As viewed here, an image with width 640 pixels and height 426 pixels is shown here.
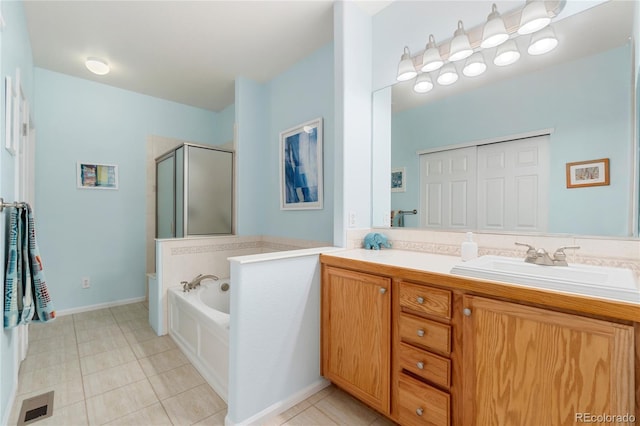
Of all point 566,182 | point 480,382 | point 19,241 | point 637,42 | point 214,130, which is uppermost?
point 214,130

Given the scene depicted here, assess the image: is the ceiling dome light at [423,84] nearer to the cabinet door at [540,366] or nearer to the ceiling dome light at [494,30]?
the ceiling dome light at [494,30]

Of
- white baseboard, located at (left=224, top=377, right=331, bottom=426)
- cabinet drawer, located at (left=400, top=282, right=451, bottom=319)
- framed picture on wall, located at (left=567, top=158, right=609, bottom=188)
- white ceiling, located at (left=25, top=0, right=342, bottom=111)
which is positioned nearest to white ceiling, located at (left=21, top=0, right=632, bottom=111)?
white ceiling, located at (left=25, top=0, right=342, bottom=111)

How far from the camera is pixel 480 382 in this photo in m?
1.07

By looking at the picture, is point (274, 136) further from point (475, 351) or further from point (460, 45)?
point (475, 351)

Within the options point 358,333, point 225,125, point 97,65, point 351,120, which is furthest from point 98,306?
point 351,120

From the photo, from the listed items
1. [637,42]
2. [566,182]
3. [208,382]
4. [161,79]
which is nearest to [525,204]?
[566,182]

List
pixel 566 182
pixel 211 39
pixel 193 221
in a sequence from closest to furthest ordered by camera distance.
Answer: pixel 566 182 → pixel 211 39 → pixel 193 221

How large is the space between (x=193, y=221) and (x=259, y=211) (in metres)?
0.71

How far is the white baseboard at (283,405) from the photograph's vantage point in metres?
1.46

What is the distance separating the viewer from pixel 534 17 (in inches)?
54.8

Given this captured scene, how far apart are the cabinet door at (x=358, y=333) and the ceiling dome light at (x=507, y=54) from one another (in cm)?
139

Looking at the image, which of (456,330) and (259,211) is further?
(259,211)

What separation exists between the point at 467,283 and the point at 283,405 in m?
1.23

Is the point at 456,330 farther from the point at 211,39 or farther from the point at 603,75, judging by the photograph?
the point at 211,39
